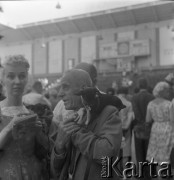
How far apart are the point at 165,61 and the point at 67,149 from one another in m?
18.4

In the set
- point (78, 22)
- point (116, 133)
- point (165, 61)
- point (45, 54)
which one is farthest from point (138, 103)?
point (45, 54)

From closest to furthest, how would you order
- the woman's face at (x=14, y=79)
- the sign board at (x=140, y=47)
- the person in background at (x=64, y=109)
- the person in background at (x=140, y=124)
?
the woman's face at (x=14, y=79), the person in background at (x=64, y=109), the person in background at (x=140, y=124), the sign board at (x=140, y=47)

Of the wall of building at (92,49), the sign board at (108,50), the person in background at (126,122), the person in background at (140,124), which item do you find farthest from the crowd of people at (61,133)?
the sign board at (108,50)

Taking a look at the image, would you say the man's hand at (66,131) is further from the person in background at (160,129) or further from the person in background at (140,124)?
the person in background at (140,124)

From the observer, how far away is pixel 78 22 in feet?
69.1

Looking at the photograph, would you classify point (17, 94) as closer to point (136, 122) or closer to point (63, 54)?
point (136, 122)

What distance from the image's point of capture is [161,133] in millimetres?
3902

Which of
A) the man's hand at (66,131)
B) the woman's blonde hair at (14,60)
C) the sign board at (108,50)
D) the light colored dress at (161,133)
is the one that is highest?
the sign board at (108,50)

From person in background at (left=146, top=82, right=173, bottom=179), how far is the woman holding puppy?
271 centimetres

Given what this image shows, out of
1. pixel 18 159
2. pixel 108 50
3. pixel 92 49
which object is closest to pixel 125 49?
pixel 108 50

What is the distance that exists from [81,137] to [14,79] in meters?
0.47

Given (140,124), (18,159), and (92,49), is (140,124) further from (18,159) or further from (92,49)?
(92,49)

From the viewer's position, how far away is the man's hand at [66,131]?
1.29 metres

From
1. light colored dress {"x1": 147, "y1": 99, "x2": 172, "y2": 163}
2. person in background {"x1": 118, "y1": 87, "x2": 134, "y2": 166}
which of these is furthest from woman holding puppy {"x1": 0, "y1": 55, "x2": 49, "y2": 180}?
person in background {"x1": 118, "y1": 87, "x2": 134, "y2": 166}
